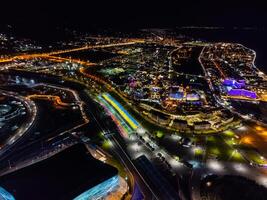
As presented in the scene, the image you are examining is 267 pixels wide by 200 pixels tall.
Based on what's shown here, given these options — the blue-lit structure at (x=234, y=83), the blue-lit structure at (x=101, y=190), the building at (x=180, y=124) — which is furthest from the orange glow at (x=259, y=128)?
the blue-lit structure at (x=101, y=190)

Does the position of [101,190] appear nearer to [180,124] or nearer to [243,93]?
[180,124]

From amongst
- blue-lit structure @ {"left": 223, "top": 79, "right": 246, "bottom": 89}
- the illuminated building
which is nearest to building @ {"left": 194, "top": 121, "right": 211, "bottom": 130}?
the illuminated building

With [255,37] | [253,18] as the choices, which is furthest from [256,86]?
[253,18]

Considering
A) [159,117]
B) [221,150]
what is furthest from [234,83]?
[221,150]

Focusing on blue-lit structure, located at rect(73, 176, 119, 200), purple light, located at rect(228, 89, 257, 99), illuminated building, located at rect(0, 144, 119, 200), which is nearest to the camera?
illuminated building, located at rect(0, 144, 119, 200)

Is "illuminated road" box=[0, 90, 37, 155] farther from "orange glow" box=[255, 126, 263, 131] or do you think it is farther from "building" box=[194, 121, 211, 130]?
"orange glow" box=[255, 126, 263, 131]

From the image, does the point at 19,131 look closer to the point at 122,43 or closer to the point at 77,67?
the point at 77,67
